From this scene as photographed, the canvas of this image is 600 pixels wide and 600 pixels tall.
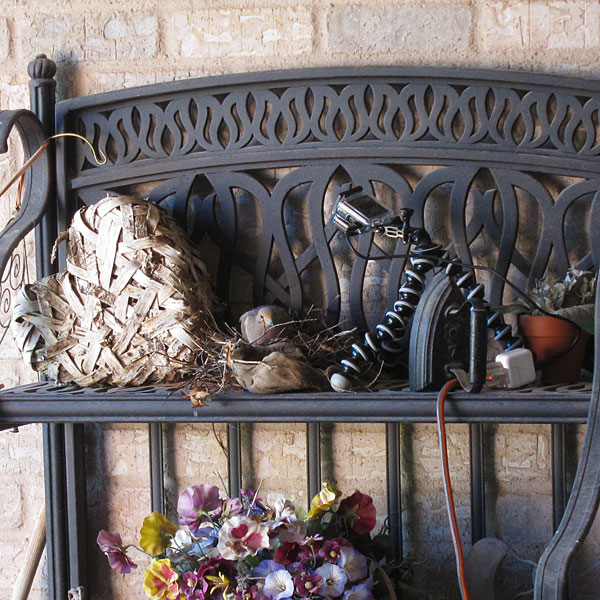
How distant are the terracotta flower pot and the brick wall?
172 millimetres

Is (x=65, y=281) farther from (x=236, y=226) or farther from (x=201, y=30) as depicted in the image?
(x=201, y=30)

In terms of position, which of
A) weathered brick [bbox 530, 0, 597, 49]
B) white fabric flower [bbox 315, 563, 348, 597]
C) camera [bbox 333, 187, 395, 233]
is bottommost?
white fabric flower [bbox 315, 563, 348, 597]

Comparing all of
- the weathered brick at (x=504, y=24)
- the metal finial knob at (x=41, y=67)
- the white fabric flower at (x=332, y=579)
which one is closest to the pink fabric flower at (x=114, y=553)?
the white fabric flower at (x=332, y=579)

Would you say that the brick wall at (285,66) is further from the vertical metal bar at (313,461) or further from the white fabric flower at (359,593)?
the white fabric flower at (359,593)

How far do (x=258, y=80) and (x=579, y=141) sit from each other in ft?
1.61

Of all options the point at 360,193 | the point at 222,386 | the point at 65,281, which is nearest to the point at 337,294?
the point at 360,193

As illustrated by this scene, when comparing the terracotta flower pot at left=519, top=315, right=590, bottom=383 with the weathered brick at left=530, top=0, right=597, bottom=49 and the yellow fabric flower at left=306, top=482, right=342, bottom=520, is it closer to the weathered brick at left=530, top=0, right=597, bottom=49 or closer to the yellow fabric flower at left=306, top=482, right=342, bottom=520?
the yellow fabric flower at left=306, top=482, right=342, bottom=520

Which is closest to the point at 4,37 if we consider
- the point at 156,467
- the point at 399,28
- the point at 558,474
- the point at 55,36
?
the point at 55,36

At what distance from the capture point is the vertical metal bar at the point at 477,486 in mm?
1134

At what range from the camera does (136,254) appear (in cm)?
107

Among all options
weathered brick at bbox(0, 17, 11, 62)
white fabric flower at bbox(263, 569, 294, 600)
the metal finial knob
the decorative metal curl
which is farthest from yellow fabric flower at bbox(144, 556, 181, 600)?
weathered brick at bbox(0, 17, 11, 62)

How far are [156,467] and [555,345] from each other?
0.66 metres

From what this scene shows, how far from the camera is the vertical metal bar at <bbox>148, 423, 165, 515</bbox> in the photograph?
124cm

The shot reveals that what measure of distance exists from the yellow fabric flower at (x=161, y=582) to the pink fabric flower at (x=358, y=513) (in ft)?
0.78
